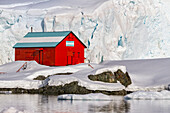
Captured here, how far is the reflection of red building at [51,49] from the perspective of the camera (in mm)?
36781

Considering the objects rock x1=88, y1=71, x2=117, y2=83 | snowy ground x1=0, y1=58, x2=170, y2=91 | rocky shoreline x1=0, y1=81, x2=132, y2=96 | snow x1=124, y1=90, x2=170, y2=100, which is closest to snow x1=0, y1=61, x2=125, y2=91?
snowy ground x1=0, y1=58, x2=170, y2=91

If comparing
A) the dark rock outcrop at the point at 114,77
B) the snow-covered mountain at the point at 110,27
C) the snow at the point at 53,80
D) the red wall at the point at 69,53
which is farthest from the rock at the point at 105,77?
the snow-covered mountain at the point at 110,27

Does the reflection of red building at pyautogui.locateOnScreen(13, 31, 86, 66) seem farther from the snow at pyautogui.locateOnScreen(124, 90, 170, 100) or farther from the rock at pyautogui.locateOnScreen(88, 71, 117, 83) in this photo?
the snow at pyautogui.locateOnScreen(124, 90, 170, 100)

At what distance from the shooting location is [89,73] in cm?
2862

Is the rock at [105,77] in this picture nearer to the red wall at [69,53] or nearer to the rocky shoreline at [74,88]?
the rocky shoreline at [74,88]

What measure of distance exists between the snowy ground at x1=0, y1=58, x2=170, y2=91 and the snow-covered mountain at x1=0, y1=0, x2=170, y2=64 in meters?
7.93

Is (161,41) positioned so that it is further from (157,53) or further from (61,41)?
(61,41)

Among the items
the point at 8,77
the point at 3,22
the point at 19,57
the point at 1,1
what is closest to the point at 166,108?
the point at 8,77

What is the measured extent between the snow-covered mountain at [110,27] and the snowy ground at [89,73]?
26.0 ft

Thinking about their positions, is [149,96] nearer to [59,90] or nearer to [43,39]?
[59,90]

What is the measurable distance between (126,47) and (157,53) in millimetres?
3366

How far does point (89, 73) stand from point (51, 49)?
29.1ft

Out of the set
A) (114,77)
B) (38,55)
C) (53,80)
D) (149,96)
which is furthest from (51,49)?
(149,96)

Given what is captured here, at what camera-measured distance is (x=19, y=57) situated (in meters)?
38.3
